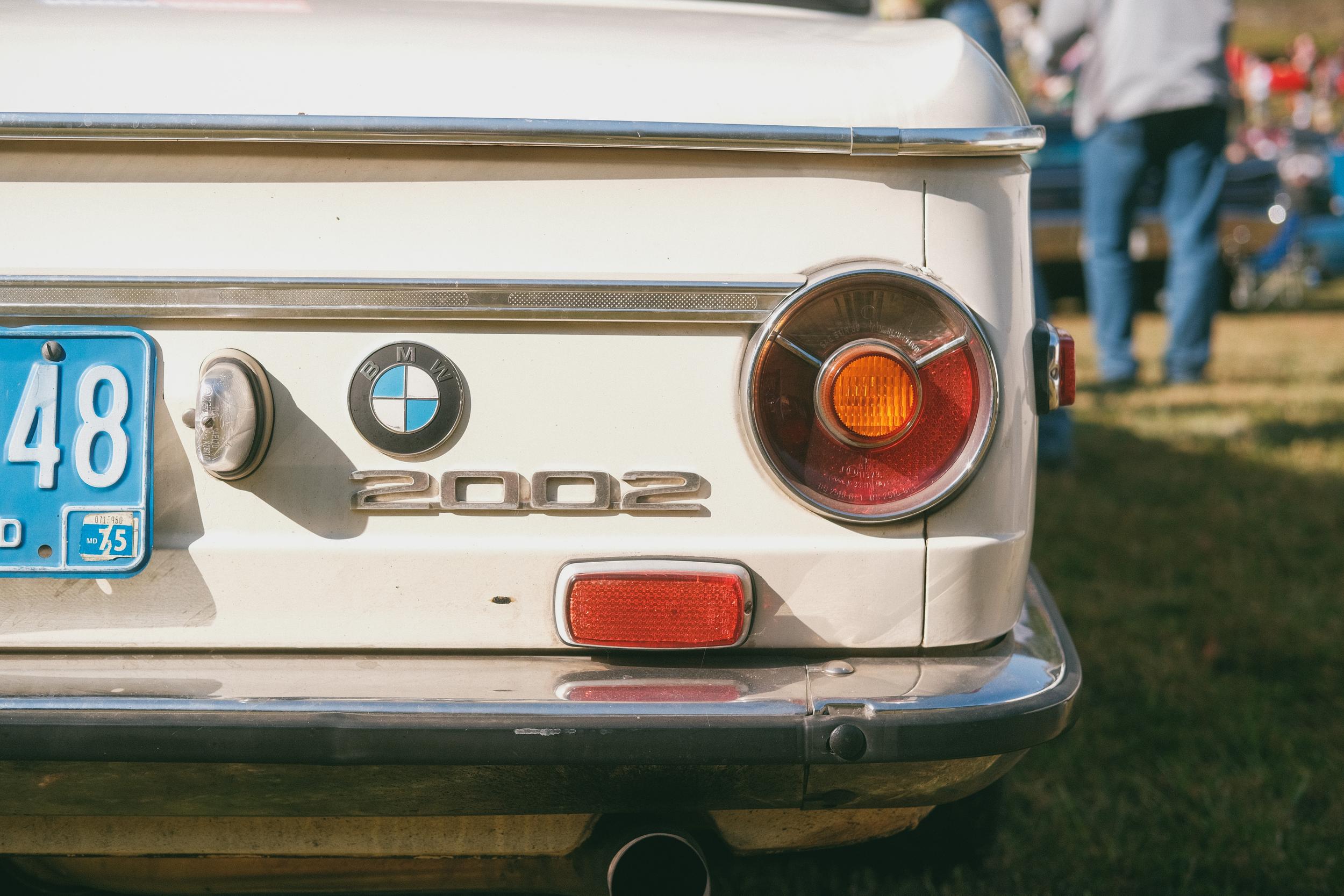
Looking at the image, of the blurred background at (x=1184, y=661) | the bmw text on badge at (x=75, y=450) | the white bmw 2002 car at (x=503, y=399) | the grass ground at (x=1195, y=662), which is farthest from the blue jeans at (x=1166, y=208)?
the bmw text on badge at (x=75, y=450)

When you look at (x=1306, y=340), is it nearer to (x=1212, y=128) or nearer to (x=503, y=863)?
(x=1212, y=128)

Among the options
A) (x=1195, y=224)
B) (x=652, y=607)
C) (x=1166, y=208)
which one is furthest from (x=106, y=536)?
(x=1166, y=208)

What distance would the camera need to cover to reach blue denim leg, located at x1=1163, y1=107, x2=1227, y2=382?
16.9 ft

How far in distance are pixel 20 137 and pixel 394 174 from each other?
1.26 feet

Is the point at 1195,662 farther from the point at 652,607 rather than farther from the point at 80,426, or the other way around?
the point at 80,426

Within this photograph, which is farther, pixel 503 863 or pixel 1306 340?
pixel 1306 340

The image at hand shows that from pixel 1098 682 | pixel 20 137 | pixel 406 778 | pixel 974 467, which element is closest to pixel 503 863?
pixel 406 778

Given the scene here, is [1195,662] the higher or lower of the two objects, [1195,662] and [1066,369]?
the lower

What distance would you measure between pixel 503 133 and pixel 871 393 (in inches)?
18.9

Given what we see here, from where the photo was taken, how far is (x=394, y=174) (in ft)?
4.16

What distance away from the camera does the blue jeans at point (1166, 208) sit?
5152 millimetres

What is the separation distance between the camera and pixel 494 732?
1.17 m

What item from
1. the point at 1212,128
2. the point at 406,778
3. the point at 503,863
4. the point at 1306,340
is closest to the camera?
the point at 406,778

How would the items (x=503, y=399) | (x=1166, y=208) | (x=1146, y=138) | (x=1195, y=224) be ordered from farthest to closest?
(x=1166, y=208) → (x=1195, y=224) → (x=1146, y=138) → (x=503, y=399)
